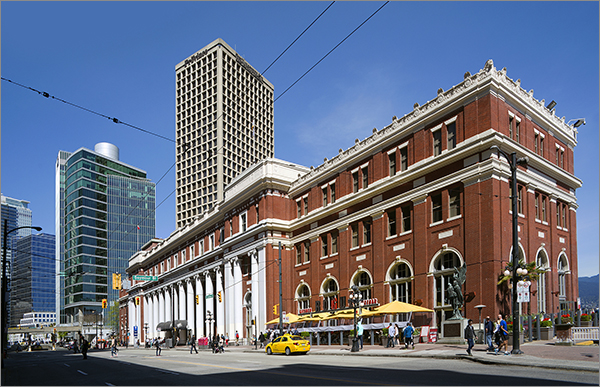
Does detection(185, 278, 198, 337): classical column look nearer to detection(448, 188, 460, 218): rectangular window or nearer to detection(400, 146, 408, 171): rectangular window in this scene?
detection(400, 146, 408, 171): rectangular window

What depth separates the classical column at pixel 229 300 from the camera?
59.7 m

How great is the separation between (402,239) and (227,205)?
1167 inches

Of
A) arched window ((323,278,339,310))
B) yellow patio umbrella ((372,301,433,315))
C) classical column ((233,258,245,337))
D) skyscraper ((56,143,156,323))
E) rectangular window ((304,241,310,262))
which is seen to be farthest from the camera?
skyscraper ((56,143,156,323))

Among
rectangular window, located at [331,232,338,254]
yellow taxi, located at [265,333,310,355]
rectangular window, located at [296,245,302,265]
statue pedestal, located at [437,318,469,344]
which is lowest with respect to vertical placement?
yellow taxi, located at [265,333,310,355]

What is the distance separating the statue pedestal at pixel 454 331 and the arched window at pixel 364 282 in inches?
446

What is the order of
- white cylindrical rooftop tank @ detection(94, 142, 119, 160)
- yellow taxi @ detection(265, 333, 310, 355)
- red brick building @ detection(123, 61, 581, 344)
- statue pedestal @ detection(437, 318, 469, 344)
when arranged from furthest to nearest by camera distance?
1. white cylindrical rooftop tank @ detection(94, 142, 119, 160)
2. red brick building @ detection(123, 61, 581, 344)
3. yellow taxi @ detection(265, 333, 310, 355)
4. statue pedestal @ detection(437, 318, 469, 344)

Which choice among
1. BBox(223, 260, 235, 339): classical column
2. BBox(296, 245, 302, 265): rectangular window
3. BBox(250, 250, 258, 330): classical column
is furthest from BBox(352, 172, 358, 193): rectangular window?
BBox(223, 260, 235, 339): classical column

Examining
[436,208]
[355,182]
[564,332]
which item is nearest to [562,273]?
[436,208]

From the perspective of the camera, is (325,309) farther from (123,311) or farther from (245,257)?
(123,311)

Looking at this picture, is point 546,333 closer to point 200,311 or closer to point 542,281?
point 542,281

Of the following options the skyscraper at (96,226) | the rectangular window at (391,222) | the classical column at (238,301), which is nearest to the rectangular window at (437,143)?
the rectangular window at (391,222)

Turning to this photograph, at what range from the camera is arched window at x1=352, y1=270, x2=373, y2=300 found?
4325cm

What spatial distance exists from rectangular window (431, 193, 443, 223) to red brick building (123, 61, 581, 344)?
11 centimetres

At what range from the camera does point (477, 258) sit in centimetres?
3275
